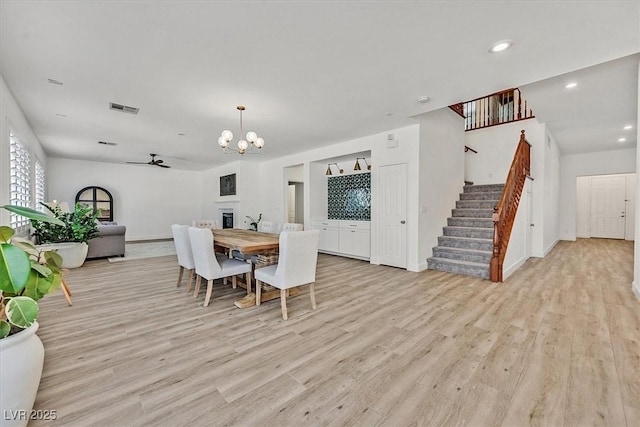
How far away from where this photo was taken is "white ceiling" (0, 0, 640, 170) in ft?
6.78

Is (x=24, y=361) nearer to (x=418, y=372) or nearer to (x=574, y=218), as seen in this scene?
(x=418, y=372)

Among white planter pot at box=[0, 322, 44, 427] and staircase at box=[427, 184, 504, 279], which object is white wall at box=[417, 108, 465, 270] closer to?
staircase at box=[427, 184, 504, 279]

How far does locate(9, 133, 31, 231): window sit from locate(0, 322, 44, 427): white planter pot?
12.0 ft

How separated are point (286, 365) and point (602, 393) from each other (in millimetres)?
2027

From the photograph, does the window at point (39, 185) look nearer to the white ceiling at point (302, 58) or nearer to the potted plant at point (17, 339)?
the white ceiling at point (302, 58)

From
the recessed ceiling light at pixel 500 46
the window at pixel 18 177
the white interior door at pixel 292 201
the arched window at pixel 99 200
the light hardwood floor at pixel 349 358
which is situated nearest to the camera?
the light hardwood floor at pixel 349 358

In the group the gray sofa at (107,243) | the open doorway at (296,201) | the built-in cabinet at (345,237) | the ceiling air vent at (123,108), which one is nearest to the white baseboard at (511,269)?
the built-in cabinet at (345,237)

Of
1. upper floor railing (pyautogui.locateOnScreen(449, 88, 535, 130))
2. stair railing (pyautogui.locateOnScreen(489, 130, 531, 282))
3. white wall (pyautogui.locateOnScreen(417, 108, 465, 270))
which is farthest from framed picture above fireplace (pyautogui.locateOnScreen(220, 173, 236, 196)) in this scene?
stair railing (pyautogui.locateOnScreen(489, 130, 531, 282))

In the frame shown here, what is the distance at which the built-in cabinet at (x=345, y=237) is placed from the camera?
5.80 m

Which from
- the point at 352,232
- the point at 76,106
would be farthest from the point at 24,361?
the point at 352,232

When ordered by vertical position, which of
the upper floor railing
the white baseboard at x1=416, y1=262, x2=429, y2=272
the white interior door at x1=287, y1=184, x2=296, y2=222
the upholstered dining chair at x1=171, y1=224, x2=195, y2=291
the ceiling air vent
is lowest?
the white baseboard at x1=416, y1=262, x2=429, y2=272

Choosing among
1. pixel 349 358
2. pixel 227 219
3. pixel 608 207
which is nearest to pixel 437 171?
pixel 349 358

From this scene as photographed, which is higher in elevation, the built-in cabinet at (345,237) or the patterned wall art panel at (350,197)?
the patterned wall art panel at (350,197)

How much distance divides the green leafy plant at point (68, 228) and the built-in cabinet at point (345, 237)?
4576mm
